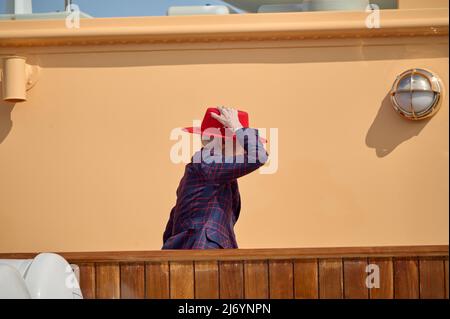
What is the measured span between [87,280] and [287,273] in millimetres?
823

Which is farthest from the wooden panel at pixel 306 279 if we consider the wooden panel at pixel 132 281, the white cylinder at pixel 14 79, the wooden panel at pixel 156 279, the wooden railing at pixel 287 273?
the white cylinder at pixel 14 79

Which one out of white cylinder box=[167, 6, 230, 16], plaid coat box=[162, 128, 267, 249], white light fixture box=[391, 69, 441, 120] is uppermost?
white cylinder box=[167, 6, 230, 16]

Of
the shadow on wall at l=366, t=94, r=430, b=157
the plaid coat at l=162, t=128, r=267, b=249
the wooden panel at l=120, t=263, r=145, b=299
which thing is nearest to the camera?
the wooden panel at l=120, t=263, r=145, b=299

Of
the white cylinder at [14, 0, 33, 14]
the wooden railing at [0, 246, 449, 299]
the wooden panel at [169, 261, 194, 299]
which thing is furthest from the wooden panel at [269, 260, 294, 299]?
the white cylinder at [14, 0, 33, 14]

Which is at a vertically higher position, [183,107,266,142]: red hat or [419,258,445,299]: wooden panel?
[183,107,266,142]: red hat

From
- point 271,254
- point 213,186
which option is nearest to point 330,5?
point 213,186

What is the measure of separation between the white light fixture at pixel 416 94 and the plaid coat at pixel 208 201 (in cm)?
69

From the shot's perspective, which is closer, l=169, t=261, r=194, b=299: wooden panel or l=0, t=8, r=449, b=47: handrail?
l=169, t=261, r=194, b=299: wooden panel

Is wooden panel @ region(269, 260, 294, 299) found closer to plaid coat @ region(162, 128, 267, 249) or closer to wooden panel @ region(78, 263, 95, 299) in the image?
plaid coat @ region(162, 128, 267, 249)

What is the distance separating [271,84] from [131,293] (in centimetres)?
124

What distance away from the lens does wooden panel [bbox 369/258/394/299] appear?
442cm

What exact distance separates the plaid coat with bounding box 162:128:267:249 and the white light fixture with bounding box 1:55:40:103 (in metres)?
0.83

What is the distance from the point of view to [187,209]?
4871 millimetres
